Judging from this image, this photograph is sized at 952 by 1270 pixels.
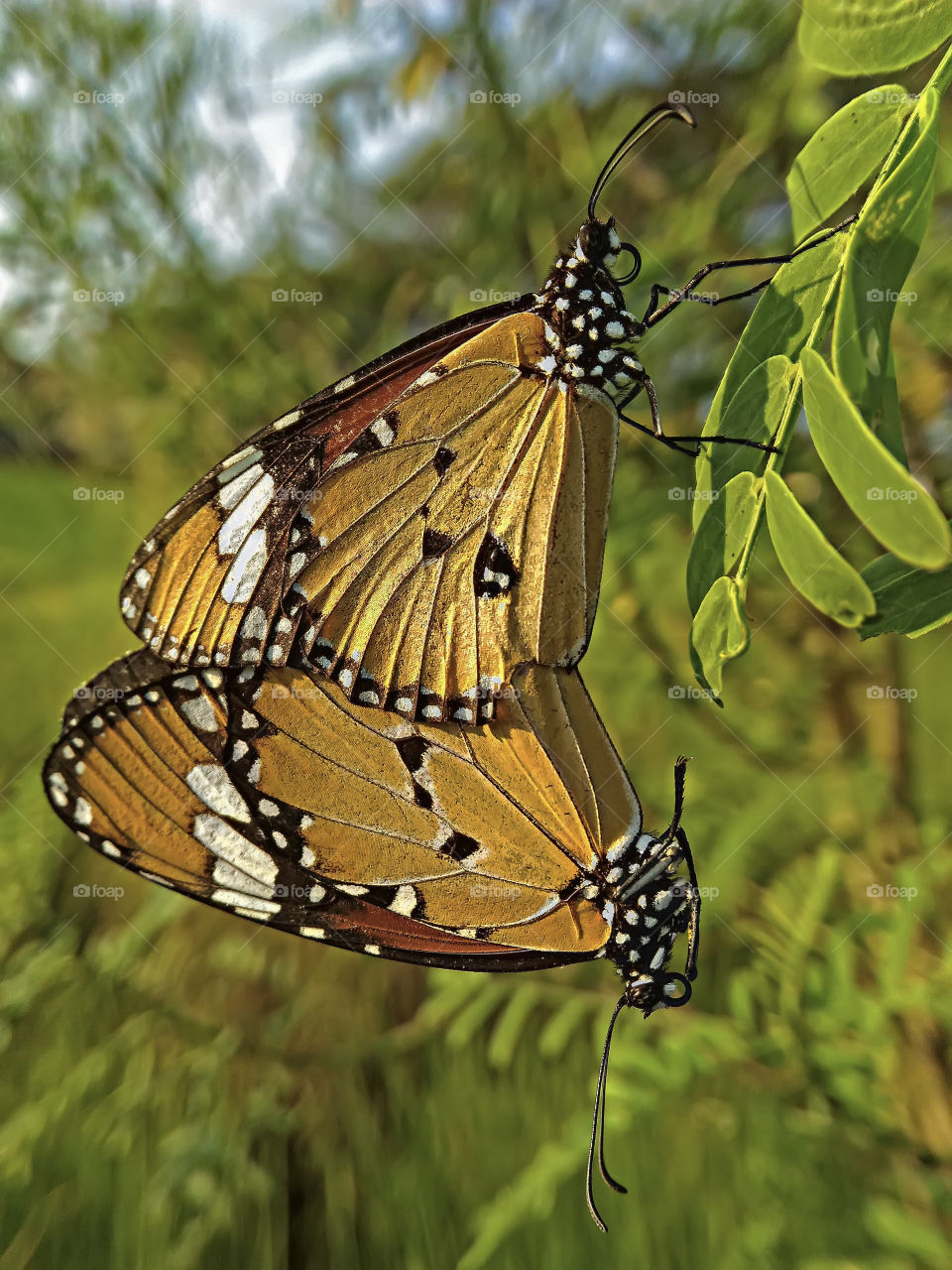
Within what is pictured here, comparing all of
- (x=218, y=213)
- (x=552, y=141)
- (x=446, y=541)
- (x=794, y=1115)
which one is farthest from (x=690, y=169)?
(x=794, y=1115)

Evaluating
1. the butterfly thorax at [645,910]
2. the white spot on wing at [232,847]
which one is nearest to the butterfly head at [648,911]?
the butterfly thorax at [645,910]

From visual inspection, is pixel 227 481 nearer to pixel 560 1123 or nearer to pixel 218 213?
pixel 218 213

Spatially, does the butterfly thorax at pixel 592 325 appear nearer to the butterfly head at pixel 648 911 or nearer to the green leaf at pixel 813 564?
the green leaf at pixel 813 564

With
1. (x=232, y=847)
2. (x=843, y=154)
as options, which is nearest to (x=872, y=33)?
(x=843, y=154)

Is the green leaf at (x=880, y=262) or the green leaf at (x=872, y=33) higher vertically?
the green leaf at (x=872, y=33)

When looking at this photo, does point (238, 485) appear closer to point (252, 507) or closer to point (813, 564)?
point (252, 507)

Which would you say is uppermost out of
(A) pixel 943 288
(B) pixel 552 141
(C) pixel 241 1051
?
(B) pixel 552 141
